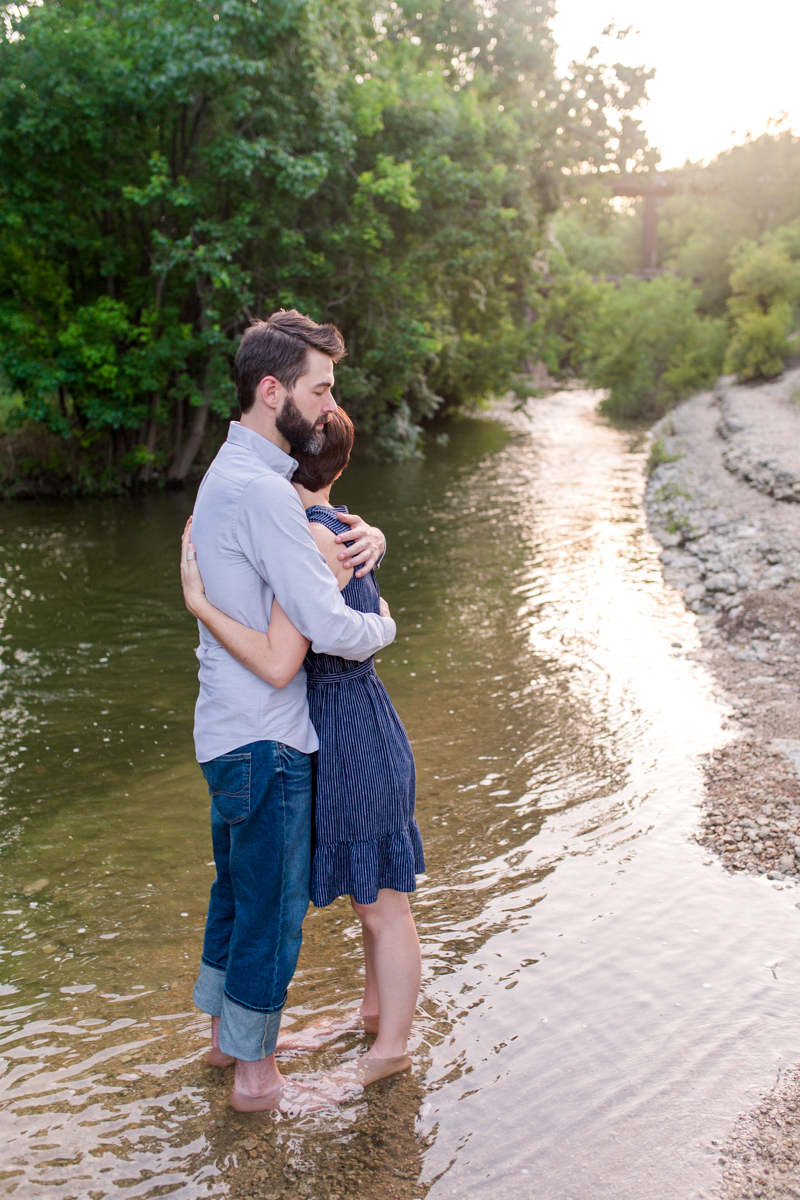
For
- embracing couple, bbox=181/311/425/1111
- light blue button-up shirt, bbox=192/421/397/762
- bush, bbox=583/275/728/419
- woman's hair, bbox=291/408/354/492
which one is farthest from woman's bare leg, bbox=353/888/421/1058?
bush, bbox=583/275/728/419

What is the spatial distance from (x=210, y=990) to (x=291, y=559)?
1403mm

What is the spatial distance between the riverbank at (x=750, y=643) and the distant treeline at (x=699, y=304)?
7.51m

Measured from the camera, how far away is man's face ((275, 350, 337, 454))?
237cm

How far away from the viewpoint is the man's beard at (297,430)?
7.85ft

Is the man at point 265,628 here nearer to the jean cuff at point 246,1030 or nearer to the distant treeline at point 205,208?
the jean cuff at point 246,1030

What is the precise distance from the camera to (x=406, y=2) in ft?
68.6

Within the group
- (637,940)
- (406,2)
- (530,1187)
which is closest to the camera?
(530,1187)

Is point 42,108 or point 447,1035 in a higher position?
point 42,108

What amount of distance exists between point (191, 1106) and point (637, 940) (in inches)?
70.6

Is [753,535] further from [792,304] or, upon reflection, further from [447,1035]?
[792,304]

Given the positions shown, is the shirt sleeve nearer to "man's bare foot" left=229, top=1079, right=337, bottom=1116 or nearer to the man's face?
the man's face

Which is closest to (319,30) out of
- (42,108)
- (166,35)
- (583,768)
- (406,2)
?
(166,35)

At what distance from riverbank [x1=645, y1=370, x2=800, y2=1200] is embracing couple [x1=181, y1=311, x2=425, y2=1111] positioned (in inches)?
43.6

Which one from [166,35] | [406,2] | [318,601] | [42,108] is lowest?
[318,601]
